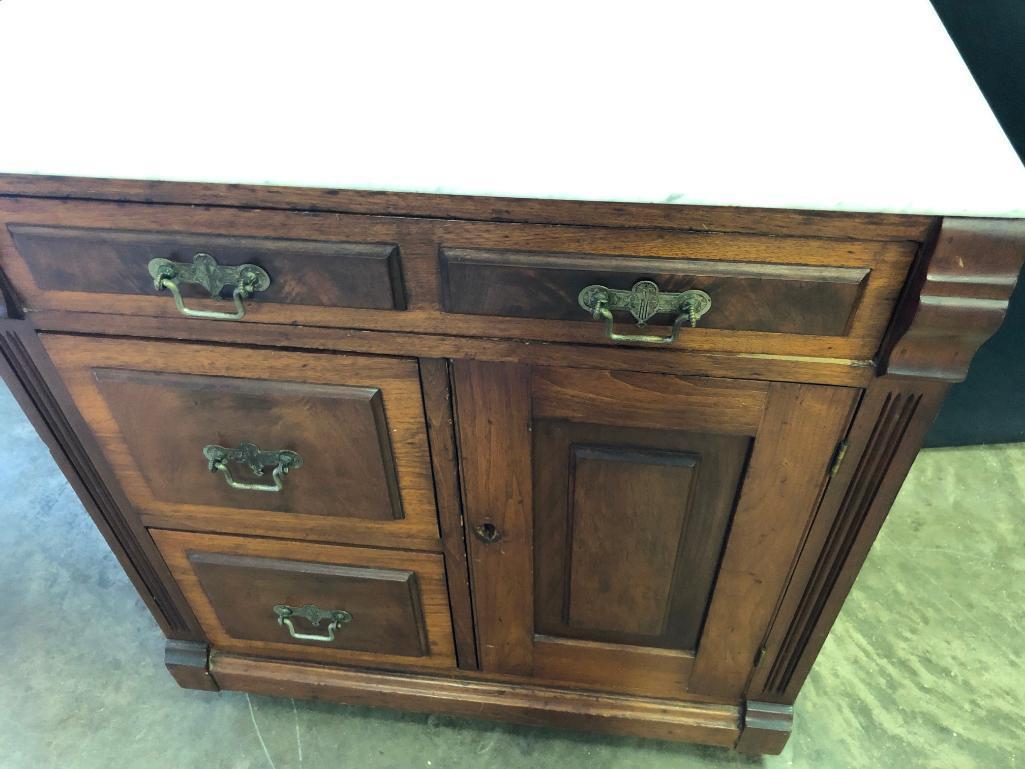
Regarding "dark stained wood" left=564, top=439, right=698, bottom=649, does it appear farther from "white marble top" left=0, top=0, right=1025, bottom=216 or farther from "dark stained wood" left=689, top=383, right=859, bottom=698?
"white marble top" left=0, top=0, right=1025, bottom=216

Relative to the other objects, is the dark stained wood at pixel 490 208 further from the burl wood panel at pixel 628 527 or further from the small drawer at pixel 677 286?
the burl wood panel at pixel 628 527

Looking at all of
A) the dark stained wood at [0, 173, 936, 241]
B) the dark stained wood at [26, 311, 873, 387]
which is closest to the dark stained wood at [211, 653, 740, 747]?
the dark stained wood at [26, 311, 873, 387]

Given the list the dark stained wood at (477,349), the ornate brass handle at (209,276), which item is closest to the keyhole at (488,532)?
the dark stained wood at (477,349)

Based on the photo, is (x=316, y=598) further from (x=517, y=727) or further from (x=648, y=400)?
(x=648, y=400)

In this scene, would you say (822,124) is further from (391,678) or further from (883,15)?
(391,678)

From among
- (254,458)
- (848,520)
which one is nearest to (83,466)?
(254,458)

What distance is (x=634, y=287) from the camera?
593mm

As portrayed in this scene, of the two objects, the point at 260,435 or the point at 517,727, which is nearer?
the point at 260,435

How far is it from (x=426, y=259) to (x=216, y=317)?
19 centimetres

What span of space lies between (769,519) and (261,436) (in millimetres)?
490

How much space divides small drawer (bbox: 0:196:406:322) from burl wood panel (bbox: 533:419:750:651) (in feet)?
0.71

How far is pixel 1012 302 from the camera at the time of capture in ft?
3.98

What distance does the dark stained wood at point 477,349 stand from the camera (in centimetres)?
64

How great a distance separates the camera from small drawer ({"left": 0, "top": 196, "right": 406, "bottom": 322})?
604 millimetres
